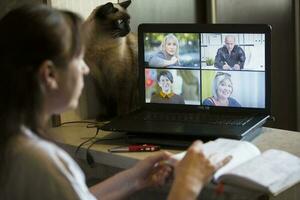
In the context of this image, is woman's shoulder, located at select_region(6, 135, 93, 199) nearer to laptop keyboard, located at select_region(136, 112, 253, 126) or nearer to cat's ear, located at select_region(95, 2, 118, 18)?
laptop keyboard, located at select_region(136, 112, 253, 126)

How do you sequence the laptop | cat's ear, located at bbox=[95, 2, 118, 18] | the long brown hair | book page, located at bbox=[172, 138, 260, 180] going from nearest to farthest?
1. the long brown hair
2. book page, located at bbox=[172, 138, 260, 180]
3. the laptop
4. cat's ear, located at bbox=[95, 2, 118, 18]

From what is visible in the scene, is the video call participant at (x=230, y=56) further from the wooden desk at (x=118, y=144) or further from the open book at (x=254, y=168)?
the open book at (x=254, y=168)

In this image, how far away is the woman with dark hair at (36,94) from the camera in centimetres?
100

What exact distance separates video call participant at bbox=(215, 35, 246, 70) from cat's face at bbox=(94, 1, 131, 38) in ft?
1.50

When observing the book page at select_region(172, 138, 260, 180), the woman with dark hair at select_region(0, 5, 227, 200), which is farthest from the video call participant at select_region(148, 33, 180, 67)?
the woman with dark hair at select_region(0, 5, 227, 200)

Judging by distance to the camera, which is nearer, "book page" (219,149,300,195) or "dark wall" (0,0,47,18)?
"book page" (219,149,300,195)

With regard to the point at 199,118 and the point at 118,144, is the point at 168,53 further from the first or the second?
the point at 118,144

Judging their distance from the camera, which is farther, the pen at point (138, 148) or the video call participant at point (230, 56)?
the video call participant at point (230, 56)

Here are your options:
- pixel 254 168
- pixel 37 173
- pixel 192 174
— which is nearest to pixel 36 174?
pixel 37 173

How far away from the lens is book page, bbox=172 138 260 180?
135 cm

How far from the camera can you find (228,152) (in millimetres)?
1406

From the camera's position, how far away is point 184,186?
1.18 meters

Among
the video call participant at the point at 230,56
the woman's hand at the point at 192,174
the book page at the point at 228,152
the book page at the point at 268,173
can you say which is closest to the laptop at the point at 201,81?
the video call participant at the point at 230,56

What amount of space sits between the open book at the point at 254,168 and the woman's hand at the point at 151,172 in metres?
0.04
